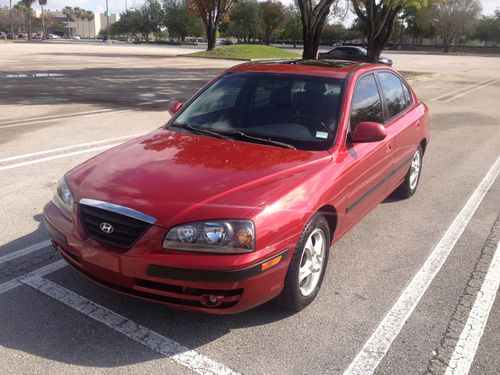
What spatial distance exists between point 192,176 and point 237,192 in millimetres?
362

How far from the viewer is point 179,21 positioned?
8625 centimetres

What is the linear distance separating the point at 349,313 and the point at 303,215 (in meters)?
0.82

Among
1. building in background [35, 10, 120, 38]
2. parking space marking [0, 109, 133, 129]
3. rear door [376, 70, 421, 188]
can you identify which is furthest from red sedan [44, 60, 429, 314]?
building in background [35, 10, 120, 38]

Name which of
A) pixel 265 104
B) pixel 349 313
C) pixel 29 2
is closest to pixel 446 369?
pixel 349 313

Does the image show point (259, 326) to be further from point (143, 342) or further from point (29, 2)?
point (29, 2)

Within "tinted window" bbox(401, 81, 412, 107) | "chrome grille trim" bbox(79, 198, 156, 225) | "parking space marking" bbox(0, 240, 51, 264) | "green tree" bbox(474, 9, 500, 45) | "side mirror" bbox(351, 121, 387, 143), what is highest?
"green tree" bbox(474, 9, 500, 45)

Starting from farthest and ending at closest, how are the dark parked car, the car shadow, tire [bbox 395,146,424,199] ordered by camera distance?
the dark parked car, tire [bbox 395,146,424,199], the car shadow

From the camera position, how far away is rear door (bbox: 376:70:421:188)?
15.9 ft

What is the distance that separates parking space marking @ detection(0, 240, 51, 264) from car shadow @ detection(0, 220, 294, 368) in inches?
22.3

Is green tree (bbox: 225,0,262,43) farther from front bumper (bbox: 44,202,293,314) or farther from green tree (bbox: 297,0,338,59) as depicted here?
front bumper (bbox: 44,202,293,314)

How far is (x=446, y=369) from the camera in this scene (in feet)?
9.23

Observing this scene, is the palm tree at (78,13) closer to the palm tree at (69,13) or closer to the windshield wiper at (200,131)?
the palm tree at (69,13)

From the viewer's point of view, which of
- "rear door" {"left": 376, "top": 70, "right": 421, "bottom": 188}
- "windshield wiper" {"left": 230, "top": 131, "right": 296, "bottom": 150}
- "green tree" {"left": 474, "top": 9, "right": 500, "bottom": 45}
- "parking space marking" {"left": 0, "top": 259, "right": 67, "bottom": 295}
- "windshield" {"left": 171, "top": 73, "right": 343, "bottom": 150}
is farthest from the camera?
"green tree" {"left": 474, "top": 9, "right": 500, "bottom": 45}

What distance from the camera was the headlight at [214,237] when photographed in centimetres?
274
